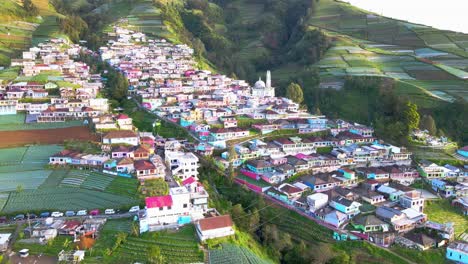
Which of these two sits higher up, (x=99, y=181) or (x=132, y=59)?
(x=132, y=59)

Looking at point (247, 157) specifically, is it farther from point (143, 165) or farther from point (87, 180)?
point (87, 180)

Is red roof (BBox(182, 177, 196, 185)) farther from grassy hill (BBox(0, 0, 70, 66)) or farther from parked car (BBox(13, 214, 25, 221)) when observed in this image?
grassy hill (BBox(0, 0, 70, 66))

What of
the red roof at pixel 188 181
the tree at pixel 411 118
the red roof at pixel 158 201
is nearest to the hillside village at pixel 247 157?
the red roof at pixel 158 201

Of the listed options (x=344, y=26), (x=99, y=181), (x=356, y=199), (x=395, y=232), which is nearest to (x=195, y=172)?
(x=99, y=181)

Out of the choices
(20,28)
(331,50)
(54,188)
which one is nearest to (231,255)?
(54,188)

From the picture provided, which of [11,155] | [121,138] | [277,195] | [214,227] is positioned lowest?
[277,195]

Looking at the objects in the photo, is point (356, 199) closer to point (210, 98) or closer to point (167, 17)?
point (210, 98)
